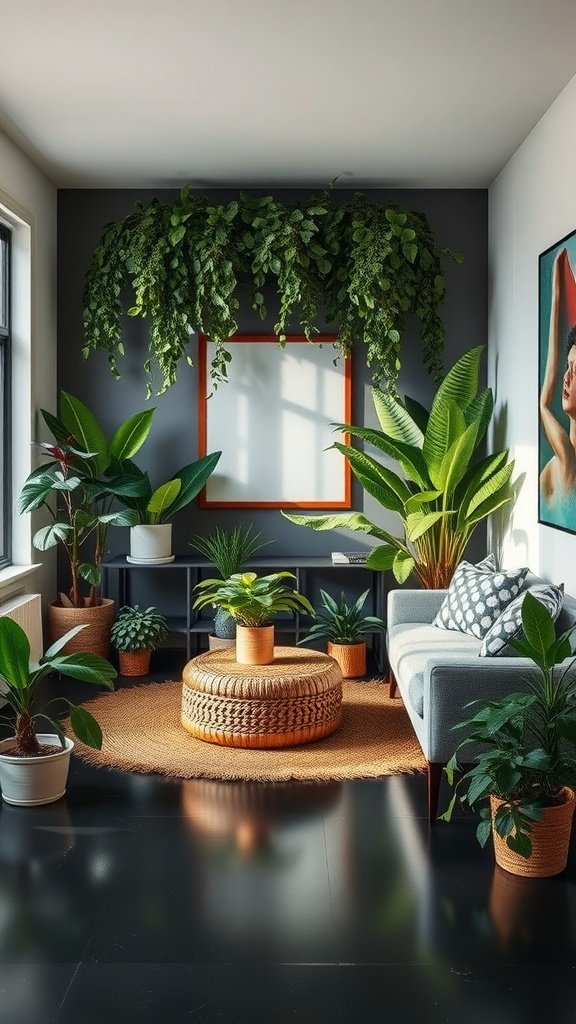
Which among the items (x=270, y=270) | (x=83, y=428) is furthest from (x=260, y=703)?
(x=270, y=270)

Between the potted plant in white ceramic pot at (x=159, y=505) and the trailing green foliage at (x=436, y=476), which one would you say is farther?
the potted plant in white ceramic pot at (x=159, y=505)

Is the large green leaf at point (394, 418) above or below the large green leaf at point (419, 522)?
above

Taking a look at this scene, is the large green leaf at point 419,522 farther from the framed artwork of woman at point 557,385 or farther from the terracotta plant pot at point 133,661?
the terracotta plant pot at point 133,661

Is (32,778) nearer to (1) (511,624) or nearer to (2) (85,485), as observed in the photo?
(1) (511,624)

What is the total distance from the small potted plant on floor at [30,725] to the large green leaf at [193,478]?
2.38 metres

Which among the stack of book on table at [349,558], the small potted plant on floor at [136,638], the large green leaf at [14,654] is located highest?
the stack of book on table at [349,558]

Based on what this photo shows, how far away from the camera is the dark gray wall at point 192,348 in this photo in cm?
609

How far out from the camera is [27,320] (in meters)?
5.50

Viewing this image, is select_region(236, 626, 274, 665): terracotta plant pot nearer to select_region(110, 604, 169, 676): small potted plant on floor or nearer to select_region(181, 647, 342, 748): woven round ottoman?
select_region(181, 647, 342, 748): woven round ottoman

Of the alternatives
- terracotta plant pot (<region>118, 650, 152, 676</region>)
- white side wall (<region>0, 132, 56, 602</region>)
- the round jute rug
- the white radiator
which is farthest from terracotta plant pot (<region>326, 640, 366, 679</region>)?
white side wall (<region>0, 132, 56, 602</region>)

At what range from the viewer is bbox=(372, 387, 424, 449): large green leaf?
568 centimetres

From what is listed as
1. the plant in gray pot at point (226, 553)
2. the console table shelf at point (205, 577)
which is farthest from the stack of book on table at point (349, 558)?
the plant in gray pot at point (226, 553)

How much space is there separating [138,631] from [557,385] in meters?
2.64

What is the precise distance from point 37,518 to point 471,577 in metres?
2.54
